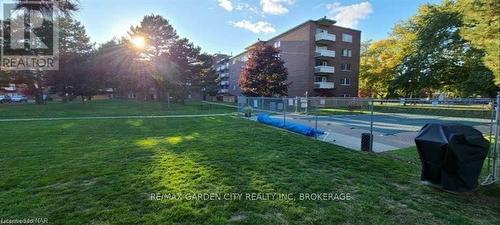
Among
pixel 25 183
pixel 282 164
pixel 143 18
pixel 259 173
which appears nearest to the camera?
pixel 25 183

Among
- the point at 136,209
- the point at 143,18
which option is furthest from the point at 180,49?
the point at 136,209

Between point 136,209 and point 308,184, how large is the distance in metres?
3.04

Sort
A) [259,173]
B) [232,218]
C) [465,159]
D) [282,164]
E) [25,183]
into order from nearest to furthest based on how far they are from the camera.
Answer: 1. [232,218]
2. [465,159]
3. [25,183]
4. [259,173]
5. [282,164]

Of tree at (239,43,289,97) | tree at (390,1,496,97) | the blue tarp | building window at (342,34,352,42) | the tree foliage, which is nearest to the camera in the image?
the blue tarp

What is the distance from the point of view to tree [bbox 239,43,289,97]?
114 feet

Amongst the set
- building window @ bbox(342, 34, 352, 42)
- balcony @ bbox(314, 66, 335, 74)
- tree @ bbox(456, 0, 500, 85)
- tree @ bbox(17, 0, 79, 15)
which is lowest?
tree @ bbox(456, 0, 500, 85)

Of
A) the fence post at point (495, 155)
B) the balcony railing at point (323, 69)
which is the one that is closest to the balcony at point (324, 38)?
the balcony railing at point (323, 69)

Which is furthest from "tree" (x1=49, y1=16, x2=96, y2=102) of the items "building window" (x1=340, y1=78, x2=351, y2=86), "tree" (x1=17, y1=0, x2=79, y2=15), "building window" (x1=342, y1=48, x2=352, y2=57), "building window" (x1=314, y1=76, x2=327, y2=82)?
"building window" (x1=342, y1=48, x2=352, y2=57)

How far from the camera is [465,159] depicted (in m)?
4.52

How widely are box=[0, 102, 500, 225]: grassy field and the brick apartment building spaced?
1225 inches

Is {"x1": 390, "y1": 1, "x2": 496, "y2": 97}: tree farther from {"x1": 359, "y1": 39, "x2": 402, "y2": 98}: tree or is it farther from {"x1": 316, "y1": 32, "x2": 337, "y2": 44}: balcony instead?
{"x1": 316, "y1": 32, "x2": 337, "y2": 44}: balcony

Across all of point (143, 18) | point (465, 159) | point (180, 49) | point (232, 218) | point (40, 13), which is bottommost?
point (232, 218)

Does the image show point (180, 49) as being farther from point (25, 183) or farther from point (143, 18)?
point (25, 183)

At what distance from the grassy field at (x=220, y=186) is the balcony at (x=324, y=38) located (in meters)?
31.6
